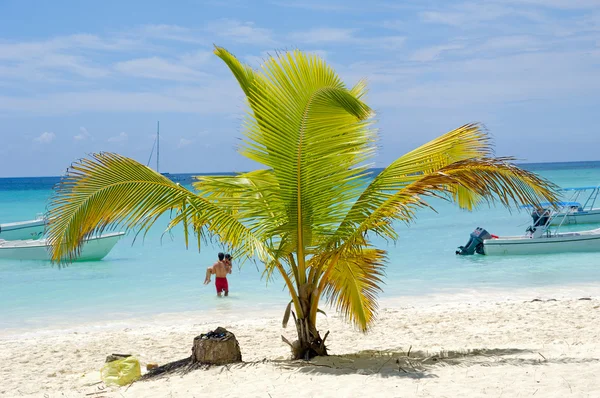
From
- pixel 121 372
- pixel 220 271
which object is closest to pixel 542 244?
pixel 220 271

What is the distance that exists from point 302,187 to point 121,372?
274 centimetres

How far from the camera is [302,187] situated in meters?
6.34

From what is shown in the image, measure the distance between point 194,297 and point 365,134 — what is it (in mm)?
8873

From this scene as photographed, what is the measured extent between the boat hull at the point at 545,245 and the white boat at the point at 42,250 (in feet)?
38.0

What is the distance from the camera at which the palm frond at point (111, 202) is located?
6031mm

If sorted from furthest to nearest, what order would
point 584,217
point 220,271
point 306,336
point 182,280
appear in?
point 584,217 → point 182,280 → point 220,271 → point 306,336

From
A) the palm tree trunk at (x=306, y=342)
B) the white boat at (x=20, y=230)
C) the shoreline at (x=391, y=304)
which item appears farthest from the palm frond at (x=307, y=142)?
the white boat at (x=20, y=230)

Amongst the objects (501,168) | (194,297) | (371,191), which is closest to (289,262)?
(371,191)

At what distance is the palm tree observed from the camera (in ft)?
19.7

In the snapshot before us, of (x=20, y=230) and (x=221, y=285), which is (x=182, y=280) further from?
(x=20, y=230)

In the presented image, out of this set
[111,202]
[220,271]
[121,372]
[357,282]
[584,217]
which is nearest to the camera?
[111,202]

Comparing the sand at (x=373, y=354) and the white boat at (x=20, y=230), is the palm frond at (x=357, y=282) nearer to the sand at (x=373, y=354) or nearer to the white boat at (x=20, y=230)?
the sand at (x=373, y=354)

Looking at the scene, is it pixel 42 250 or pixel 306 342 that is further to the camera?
pixel 42 250

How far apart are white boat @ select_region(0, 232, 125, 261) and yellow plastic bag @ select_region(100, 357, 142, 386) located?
1431 cm
